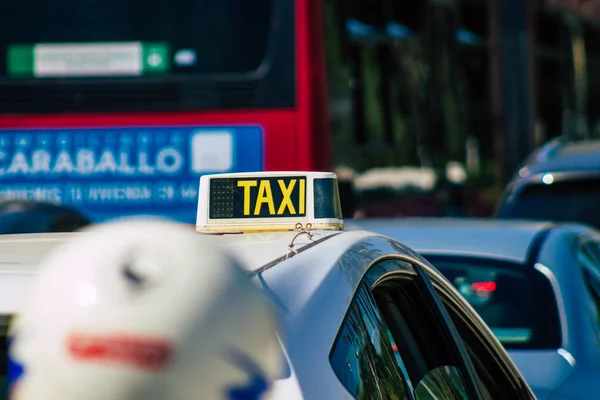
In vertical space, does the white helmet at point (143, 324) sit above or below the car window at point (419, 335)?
above

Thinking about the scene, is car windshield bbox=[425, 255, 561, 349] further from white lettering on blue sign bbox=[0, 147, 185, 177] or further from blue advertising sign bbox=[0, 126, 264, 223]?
white lettering on blue sign bbox=[0, 147, 185, 177]

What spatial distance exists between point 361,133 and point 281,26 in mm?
1296

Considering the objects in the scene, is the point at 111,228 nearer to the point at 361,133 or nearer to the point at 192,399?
the point at 192,399

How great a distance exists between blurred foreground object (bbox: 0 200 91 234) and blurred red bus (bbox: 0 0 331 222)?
3.12ft

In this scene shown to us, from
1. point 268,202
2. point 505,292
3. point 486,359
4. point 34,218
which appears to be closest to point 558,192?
point 34,218

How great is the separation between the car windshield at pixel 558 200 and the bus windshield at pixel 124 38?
173 centimetres

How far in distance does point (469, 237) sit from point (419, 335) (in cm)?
209

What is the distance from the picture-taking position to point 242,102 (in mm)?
7996

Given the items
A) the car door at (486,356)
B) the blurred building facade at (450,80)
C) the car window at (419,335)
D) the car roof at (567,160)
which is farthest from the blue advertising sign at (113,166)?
the car window at (419,335)

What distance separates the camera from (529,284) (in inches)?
191

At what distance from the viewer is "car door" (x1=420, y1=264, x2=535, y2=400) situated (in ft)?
10.4

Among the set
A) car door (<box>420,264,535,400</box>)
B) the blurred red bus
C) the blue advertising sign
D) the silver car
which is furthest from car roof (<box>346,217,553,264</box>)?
the blue advertising sign

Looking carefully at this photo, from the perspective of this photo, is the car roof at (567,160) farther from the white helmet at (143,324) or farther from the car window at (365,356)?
the white helmet at (143,324)

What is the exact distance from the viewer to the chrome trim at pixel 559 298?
4551mm
